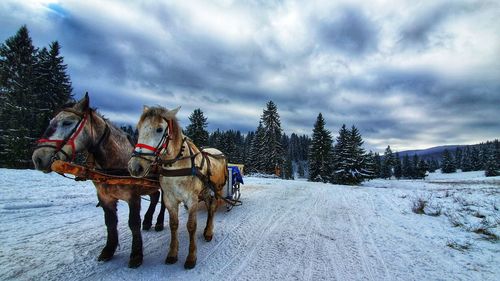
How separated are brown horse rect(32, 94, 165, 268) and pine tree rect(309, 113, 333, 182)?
34292 mm

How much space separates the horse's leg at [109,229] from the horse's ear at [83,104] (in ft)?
4.82

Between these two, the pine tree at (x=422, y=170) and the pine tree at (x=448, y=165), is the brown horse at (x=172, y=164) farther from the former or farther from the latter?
the pine tree at (x=448, y=165)

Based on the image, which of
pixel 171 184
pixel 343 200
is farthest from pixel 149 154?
pixel 343 200

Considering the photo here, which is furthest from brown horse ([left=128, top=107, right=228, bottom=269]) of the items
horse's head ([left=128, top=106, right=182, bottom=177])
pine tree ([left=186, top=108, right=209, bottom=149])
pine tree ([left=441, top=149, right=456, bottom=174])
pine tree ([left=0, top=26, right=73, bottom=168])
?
pine tree ([left=441, top=149, right=456, bottom=174])

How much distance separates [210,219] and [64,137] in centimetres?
314

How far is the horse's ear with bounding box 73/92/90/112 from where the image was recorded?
3714mm

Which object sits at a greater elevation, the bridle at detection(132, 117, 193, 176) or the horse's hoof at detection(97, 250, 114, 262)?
the bridle at detection(132, 117, 193, 176)

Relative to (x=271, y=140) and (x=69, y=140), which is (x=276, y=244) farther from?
(x=271, y=140)

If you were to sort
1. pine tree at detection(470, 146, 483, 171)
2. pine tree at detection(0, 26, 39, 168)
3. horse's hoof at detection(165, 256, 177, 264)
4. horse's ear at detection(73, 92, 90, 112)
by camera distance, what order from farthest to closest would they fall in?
pine tree at detection(470, 146, 483, 171) < pine tree at detection(0, 26, 39, 168) < horse's hoof at detection(165, 256, 177, 264) < horse's ear at detection(73, 92, 90, 112)

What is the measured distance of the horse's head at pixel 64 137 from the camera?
124 inches

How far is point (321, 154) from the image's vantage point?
36562 millimetres

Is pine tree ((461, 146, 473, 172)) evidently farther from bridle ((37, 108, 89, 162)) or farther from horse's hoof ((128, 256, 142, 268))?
bridle ((37, 108, 89, 162))

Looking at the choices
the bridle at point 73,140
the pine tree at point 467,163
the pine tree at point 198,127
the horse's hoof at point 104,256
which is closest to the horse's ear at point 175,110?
the bridle at point 73,140

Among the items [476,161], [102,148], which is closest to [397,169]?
[476,161]
